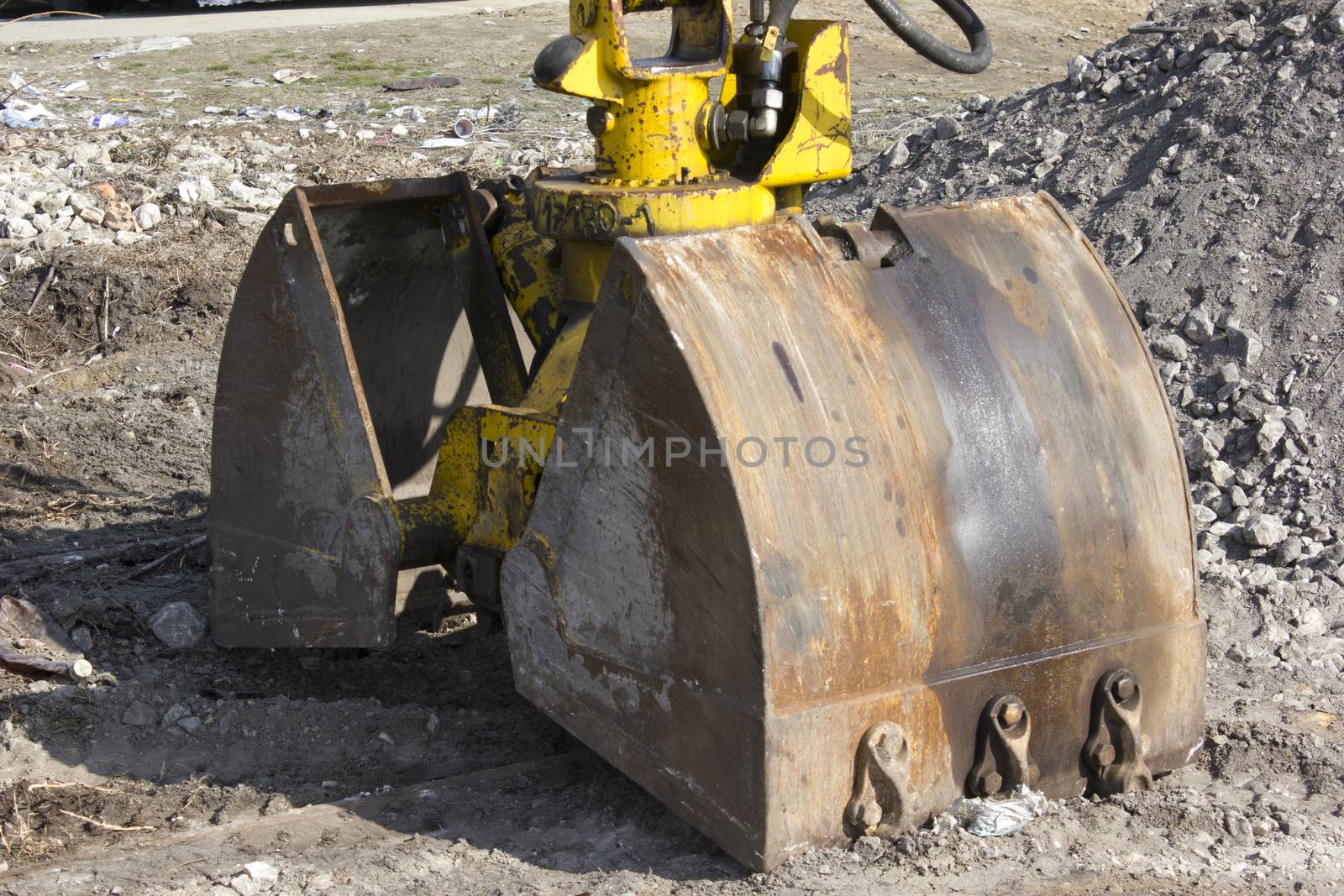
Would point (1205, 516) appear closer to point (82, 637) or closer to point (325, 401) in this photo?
point (325, 401)

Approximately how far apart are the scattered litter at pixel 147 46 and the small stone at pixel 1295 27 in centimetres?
1037

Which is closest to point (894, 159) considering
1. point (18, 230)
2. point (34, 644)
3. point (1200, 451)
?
point (1200, 451)

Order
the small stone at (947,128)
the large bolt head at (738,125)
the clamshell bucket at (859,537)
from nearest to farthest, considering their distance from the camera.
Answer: the clamshell bucket at (859,537), the large bolt head at (738,125), the small stone at (947,128)

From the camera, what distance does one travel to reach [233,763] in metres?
3.66

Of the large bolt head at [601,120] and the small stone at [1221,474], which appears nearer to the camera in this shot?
the large bolt head at [601,120]

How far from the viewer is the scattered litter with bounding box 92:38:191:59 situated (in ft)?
44.3

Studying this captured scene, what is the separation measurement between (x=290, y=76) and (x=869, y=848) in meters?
10.8

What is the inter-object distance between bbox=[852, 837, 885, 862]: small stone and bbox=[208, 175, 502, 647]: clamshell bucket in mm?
1261

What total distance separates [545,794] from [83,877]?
37.7 inches

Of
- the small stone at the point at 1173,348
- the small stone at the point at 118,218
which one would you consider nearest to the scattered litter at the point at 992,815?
the small stone at the point at 1173,348

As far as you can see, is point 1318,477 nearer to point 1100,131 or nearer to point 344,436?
point 1100,131

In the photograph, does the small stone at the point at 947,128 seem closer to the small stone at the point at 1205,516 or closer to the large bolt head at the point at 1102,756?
the small stone at the point at 1205,516

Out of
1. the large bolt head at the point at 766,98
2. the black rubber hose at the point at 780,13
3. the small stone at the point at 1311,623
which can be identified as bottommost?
the small stone at the point at 1311,623

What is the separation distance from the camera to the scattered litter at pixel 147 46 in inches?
532
